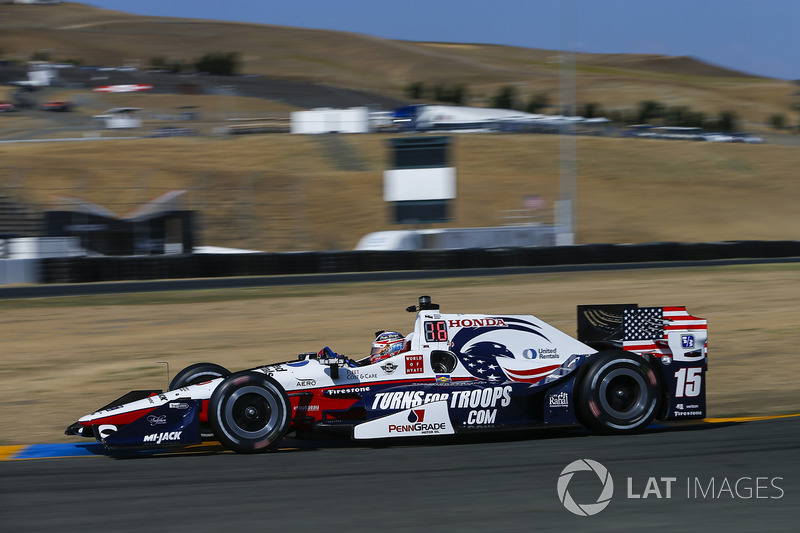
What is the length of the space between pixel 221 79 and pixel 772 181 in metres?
43.6

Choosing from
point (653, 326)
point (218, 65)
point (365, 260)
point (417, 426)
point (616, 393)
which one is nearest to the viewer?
point (417, 426)

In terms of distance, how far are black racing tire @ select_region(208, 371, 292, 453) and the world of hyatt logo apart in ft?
7.41

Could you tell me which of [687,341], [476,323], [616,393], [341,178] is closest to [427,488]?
[476,323]

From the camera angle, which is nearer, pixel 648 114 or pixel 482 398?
pixel 482 398

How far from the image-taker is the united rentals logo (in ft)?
18.5

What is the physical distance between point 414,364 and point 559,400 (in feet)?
4.16

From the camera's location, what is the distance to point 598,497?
5.82 meters

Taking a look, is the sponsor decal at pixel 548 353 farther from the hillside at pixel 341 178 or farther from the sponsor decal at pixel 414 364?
the hillside at pixel 341 178

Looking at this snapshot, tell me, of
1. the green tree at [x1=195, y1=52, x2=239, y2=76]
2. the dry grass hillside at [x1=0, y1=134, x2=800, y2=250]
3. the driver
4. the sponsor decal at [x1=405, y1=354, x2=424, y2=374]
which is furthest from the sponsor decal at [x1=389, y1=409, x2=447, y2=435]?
the green tree at [x1=195, y1=52, x2=239, y2=76]

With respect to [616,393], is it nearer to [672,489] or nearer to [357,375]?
[672,489]

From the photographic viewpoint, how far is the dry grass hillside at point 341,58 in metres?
88.8

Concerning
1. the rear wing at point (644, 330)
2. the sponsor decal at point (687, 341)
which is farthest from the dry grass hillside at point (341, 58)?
the sponsor decal at point (687, 341)

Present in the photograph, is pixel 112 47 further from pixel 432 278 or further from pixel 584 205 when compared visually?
pixel 432 278

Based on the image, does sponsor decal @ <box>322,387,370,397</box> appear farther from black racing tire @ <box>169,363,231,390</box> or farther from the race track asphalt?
black racing tire @ <box>169,363,231,390</box>
